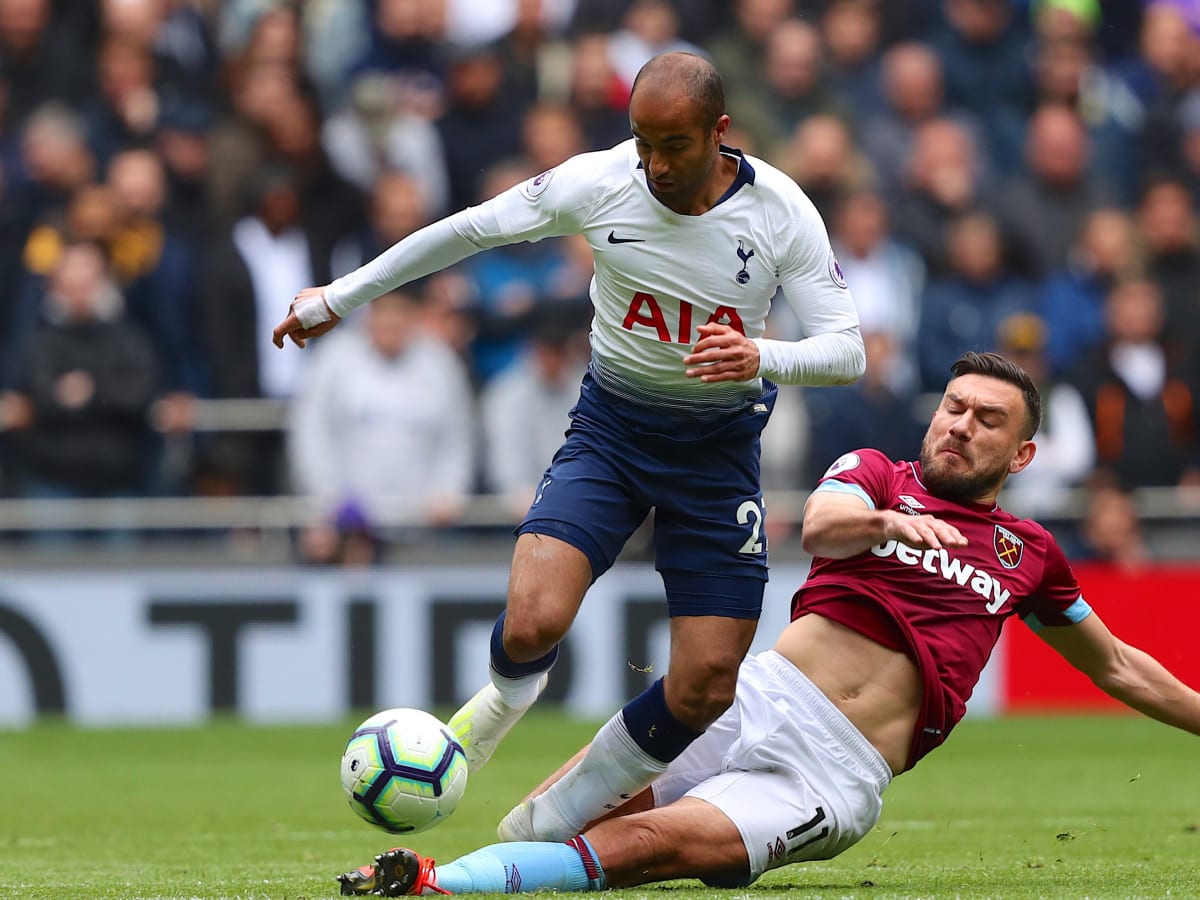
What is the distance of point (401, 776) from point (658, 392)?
64.8 inches

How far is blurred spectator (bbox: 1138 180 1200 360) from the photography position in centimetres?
1541

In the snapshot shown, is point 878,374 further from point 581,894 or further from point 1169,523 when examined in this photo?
point 581,894

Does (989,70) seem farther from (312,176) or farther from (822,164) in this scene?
(312,176)

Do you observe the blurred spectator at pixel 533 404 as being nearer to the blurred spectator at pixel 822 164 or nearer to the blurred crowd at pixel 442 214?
the blurred crowd at pixel 442 214

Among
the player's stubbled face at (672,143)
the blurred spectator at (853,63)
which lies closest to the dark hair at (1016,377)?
the player's stubbled face at (672,143)

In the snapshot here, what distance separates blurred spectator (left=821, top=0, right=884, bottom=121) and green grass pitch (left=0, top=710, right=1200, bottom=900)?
17.6ft

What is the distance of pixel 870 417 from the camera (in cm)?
1446

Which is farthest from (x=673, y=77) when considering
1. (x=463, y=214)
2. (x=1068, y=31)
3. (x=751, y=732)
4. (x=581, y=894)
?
(x=1068, y=31)

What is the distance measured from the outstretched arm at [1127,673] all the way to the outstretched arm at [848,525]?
0.91 metres

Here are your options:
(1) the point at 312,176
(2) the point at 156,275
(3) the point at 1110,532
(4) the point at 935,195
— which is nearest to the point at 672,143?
(2) the point at 156,275

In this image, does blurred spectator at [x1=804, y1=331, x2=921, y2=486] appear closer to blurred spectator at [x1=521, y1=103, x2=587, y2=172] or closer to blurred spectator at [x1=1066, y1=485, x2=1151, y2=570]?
blurred spectator at [x1=1066, y1=485, x2=1151, y2=570]

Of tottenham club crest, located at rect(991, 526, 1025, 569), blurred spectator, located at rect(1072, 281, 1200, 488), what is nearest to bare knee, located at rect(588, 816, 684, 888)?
tottenham club crest, located at rect(991, 526, 1025, 569)

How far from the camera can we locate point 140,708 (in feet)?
47.9

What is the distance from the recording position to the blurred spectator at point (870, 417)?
47.1ft
